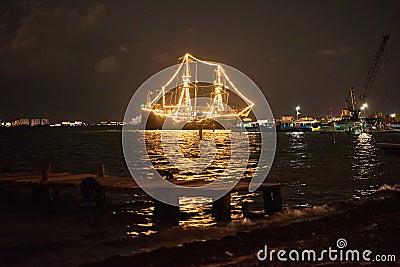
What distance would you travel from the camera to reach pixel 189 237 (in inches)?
531

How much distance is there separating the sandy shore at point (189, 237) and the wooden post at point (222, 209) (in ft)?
2.69

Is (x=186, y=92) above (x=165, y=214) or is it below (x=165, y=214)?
above

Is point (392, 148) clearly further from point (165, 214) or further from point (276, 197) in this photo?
point (165, 214)

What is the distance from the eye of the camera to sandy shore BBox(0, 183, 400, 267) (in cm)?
1089

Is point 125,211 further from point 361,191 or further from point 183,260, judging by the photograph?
point 361,191

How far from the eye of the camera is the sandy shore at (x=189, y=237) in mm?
10891

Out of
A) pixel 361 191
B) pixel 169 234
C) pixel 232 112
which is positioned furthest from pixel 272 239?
pixel 232 112

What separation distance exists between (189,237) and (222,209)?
2.59m

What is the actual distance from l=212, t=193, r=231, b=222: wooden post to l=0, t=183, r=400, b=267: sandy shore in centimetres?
82

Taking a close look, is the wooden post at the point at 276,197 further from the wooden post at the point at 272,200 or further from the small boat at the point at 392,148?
the small boat at the point at 392,148

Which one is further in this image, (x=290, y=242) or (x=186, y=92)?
(x=186, y=92)

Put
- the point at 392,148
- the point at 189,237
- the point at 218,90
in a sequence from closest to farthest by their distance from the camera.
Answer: the point at 189,237
the point at 392,148
the point at 218,90

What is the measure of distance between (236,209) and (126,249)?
6511mm

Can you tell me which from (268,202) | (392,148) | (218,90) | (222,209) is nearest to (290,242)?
(222,209)
